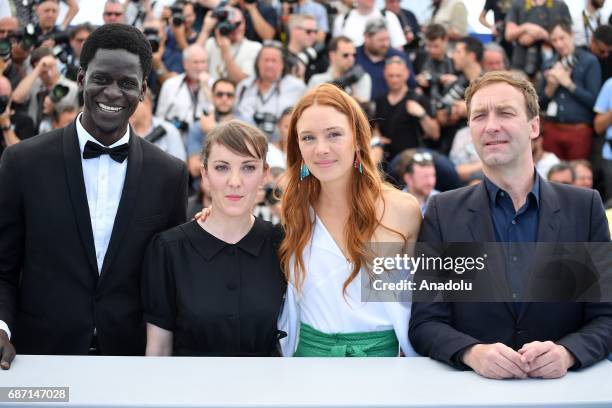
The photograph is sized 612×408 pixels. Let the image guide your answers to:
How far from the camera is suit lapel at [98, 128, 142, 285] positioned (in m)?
2.42

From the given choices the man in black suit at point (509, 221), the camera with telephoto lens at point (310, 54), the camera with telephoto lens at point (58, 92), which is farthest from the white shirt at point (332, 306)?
the camera with telephoto lens at point (310, 54)

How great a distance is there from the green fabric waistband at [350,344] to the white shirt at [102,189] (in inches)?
28.2

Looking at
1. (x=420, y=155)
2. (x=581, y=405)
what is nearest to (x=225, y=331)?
(x=581, y=405)

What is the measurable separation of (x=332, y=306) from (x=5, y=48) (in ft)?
16.0

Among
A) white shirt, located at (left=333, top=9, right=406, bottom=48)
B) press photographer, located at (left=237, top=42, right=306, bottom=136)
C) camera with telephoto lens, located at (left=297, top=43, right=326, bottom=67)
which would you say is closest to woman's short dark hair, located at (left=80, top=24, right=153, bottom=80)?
press photographer, located at (left=237, top=42, right=306, bottom=136)

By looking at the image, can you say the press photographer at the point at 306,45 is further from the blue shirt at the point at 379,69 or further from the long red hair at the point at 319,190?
the long red hair at the point at 319,190

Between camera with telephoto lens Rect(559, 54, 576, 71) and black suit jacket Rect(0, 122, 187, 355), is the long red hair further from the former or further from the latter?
camera with telephoto lens Rect(559, 54, 576, 71)

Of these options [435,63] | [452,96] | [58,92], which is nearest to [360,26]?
[435,63]

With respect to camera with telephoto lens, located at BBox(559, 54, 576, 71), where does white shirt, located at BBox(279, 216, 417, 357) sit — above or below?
below

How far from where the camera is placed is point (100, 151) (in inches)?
96.6

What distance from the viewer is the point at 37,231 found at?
7.91 ft

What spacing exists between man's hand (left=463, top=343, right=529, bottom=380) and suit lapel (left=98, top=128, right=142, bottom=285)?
116 centimetres

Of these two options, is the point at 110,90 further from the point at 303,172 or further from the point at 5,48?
the point at 5,48

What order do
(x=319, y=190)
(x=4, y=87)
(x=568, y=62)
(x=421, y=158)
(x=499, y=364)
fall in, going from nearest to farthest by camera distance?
(x=499, y=364)
(x=319, y=190)
(x=421, y=158)
(x=4, y=87)
(x=568, y=62)
